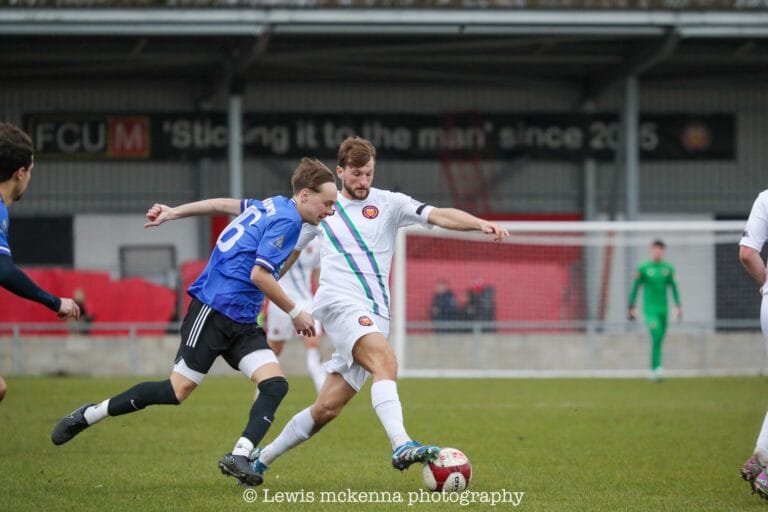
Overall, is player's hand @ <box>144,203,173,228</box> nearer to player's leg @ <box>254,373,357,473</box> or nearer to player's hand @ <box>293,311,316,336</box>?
player's hand @ <box>293,311,316,336</box>

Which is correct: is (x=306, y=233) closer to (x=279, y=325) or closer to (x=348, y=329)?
(x=348, y=329)

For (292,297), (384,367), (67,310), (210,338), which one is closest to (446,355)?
(292,297)

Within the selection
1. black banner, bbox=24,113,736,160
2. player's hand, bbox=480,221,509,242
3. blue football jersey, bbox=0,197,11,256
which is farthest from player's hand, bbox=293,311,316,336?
black banner, bbox=24,113,736,160

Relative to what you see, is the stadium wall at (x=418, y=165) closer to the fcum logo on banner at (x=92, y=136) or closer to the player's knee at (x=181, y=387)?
the fcum logo on banner at (x=92, y=136)

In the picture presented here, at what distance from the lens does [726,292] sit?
78.3 feet

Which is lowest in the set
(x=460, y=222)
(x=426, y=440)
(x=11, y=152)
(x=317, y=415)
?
(x=426, y=440)

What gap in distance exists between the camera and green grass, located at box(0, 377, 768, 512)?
745 centimetres

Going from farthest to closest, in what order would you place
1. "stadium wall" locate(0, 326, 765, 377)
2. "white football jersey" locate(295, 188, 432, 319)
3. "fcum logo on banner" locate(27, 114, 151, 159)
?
1. "fcum logo on banner" locate(27, 114, 151, 159)
2. "stadium wall" locate(0, 326, 765, 377)
3. "white football jersey" locate(295, 188, 432, 319)

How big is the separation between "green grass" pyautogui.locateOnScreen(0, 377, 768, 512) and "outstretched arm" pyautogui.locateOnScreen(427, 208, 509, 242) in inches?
62.0

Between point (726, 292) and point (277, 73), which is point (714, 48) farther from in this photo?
point (277, 73)

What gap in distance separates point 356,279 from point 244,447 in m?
1.28

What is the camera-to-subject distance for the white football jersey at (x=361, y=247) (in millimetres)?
7906

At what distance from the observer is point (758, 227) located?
7.48 metres

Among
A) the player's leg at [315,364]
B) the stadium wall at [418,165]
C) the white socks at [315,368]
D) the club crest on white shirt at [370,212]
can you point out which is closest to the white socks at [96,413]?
the club crest on white shirt at [370,212]
